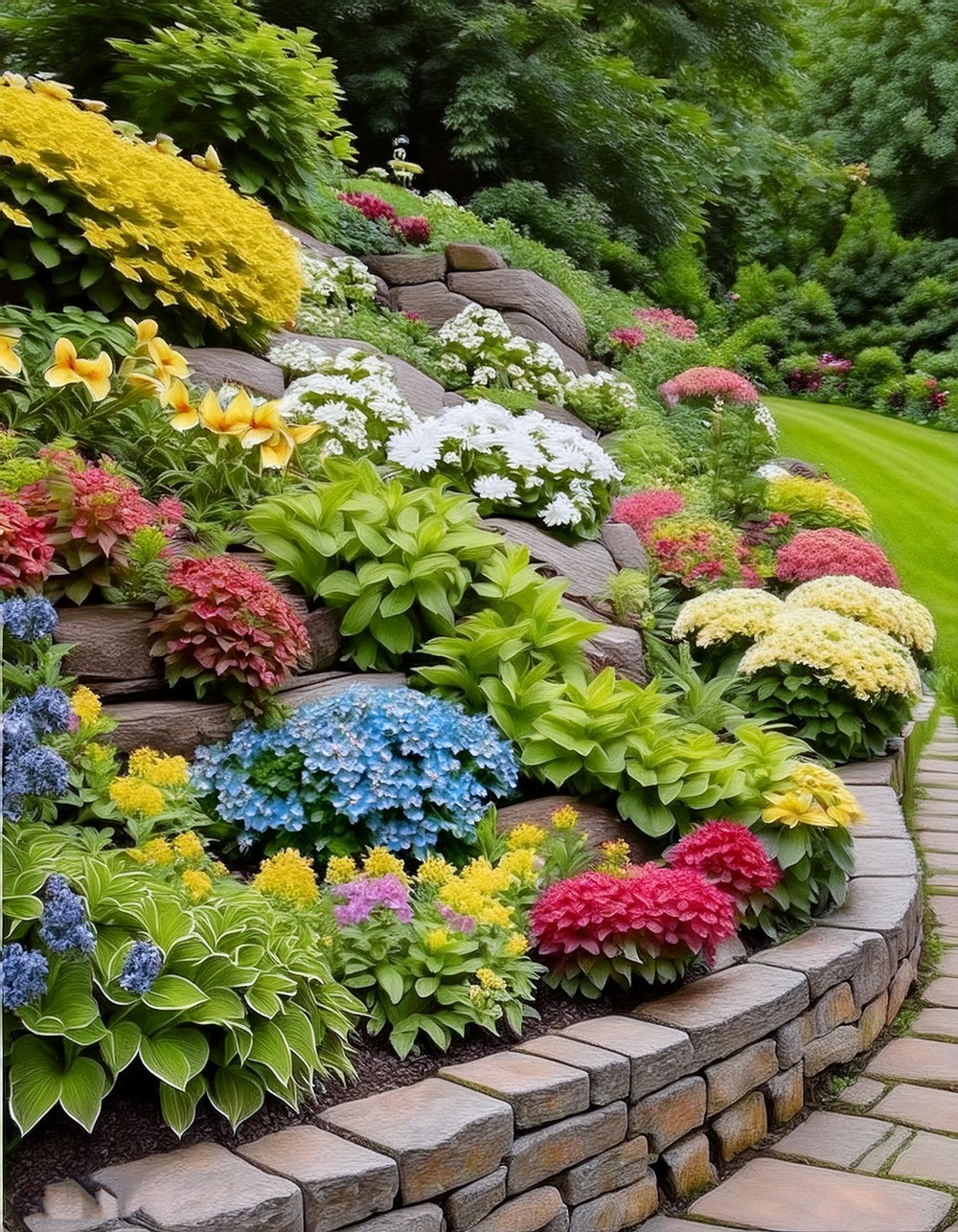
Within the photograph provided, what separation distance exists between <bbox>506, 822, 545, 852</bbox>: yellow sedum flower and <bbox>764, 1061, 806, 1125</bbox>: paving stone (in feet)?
2.91

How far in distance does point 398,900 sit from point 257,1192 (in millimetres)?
903

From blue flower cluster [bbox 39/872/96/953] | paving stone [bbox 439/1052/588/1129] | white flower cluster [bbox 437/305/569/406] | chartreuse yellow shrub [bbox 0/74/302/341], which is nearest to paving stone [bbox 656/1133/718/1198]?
paving stone [bbox 439/1052/588/1129]

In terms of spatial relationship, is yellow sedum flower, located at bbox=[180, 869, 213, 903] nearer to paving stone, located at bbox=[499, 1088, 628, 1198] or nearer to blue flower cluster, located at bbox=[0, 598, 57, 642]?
blue flower cluster, located at bbox=[0, 598, 57, 642]

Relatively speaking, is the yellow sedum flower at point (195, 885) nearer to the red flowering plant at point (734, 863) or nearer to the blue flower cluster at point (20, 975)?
the blue flower cluster at point (20, 975)

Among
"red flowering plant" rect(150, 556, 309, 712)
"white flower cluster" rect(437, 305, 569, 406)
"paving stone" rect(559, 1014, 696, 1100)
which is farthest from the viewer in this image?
"white flower cluster" rect(437, 305, 569, 406)

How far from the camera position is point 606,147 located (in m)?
12.9

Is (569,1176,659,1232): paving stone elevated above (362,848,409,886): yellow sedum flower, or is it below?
below

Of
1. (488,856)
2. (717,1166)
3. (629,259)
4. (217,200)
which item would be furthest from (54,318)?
(629,259)

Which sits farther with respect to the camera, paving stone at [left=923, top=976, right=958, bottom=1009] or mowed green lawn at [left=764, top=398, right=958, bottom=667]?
mowed green lawn at [left=764, top=398, right=958, bottom=667]

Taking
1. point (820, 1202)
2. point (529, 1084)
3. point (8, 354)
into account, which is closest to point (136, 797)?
point (529, 1084)

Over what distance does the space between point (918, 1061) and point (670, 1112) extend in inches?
43.4

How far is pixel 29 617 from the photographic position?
2.81m

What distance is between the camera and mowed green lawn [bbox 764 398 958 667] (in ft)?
30.0

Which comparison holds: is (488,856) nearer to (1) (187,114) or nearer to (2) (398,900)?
(2) (398,900)
